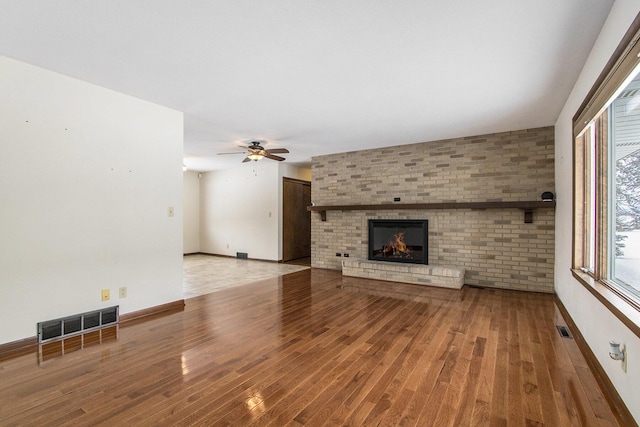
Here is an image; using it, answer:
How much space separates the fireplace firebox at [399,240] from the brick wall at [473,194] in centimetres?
12

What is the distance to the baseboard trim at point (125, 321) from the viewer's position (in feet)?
8.05

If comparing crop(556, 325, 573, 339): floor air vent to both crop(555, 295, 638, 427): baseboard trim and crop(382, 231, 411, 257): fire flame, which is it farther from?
crop(382, 231, 411, 257): fire flame

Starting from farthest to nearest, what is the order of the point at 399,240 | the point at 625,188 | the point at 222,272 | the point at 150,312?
the point at 222,272
the point at 399,240
the point at 150,312
the point at 625,188

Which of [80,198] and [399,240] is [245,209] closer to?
[399,240]

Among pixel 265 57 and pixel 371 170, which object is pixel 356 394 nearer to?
pixel 265 57

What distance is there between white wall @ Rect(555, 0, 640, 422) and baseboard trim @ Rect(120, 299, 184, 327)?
3971 mm

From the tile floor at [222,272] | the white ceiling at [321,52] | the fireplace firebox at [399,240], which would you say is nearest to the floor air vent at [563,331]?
the fireplace firebox at [399,240]

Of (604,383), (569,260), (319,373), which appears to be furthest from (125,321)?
(569,260)

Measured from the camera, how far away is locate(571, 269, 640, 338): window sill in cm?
152

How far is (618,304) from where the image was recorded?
5.81 ft

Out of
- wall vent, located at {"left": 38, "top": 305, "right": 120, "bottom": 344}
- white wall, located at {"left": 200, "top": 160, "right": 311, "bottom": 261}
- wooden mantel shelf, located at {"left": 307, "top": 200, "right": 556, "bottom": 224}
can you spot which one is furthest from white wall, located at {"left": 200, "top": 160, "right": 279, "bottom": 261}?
wall vent, located at {"left": 38, "top": 305, "right": 120, "bottom": 344}

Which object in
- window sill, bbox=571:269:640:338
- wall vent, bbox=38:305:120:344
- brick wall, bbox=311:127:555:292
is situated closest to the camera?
window sill, bbox=571:269:640:338

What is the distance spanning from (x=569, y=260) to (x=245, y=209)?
668 centimetres

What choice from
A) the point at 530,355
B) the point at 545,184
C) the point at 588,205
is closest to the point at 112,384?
the point at 530,355
